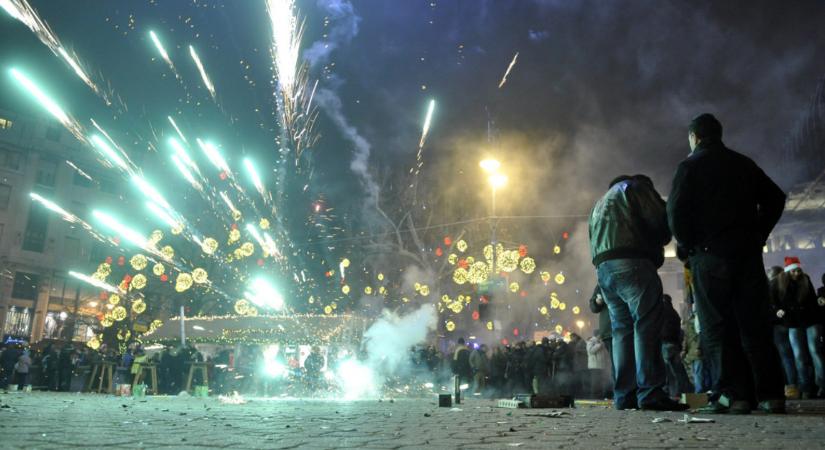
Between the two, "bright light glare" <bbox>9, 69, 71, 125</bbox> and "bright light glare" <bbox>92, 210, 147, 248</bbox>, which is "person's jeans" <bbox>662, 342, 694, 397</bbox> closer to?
"bright light glare" <bbox>92, 210, 147, 248</bbox>

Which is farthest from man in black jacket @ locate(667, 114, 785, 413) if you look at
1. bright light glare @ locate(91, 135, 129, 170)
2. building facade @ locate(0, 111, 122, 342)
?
bright light glare @ locate(91, 135, 129, 170)

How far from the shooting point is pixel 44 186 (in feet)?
145

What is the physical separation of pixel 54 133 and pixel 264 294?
24.3 meters

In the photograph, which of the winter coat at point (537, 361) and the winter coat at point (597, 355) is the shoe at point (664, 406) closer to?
the winter coat at point (597, 355)

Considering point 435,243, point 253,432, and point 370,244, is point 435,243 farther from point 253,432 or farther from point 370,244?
point 253,432

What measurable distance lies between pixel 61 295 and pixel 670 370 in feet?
147

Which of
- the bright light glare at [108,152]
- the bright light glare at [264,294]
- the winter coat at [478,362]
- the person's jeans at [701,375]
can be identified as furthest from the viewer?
the bright light glare at [108,152]

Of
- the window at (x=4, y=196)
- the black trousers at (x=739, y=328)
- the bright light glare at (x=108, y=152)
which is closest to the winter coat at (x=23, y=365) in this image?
the black trousers at (x=739, y=328)

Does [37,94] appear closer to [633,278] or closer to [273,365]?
[273,365]

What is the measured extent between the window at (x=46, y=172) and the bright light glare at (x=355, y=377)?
3563cm

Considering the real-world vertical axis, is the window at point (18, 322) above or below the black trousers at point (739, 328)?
above

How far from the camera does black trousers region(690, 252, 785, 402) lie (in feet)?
14.8

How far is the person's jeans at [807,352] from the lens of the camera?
8234 millimetres

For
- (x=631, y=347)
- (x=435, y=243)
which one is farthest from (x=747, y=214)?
(x=435, y=243)
